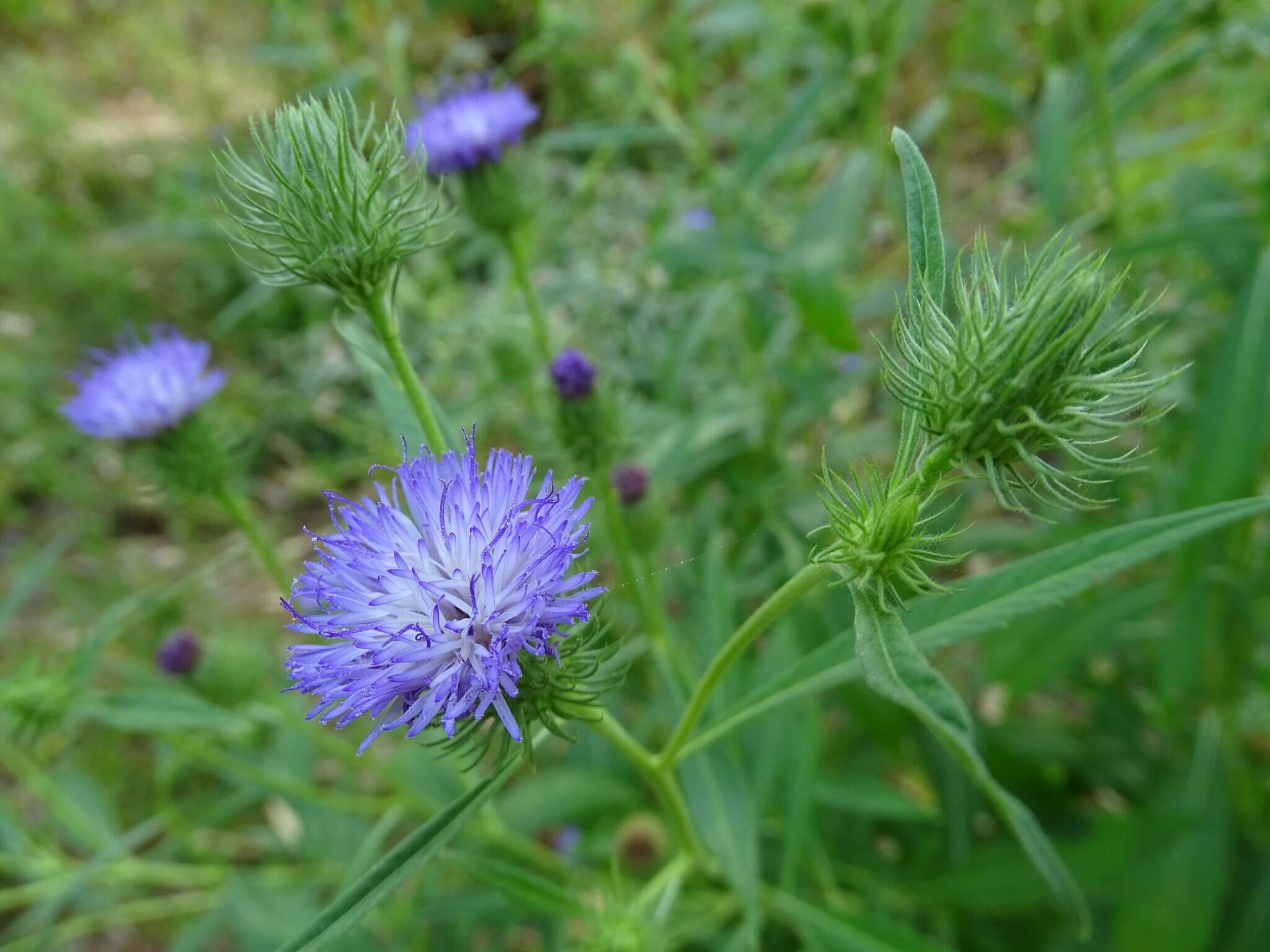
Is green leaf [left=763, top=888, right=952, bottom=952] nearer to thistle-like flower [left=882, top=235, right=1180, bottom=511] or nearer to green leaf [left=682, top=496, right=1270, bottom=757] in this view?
green leaf [left=682, top=496, right=1270, bottom=757]

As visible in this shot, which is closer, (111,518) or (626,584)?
(626,584)

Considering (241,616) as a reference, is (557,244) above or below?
above

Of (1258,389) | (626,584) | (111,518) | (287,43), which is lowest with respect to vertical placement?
(1258,389)

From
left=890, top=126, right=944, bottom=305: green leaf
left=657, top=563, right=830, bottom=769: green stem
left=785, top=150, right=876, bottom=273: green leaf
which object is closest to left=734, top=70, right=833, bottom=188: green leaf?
left=785, top=150, right=876, bottom=273: green leaf

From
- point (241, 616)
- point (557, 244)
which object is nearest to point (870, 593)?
point (557, 244)

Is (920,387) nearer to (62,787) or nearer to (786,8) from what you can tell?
(786,8)

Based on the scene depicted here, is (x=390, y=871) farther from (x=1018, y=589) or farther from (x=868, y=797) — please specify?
(x=868, y=797)
